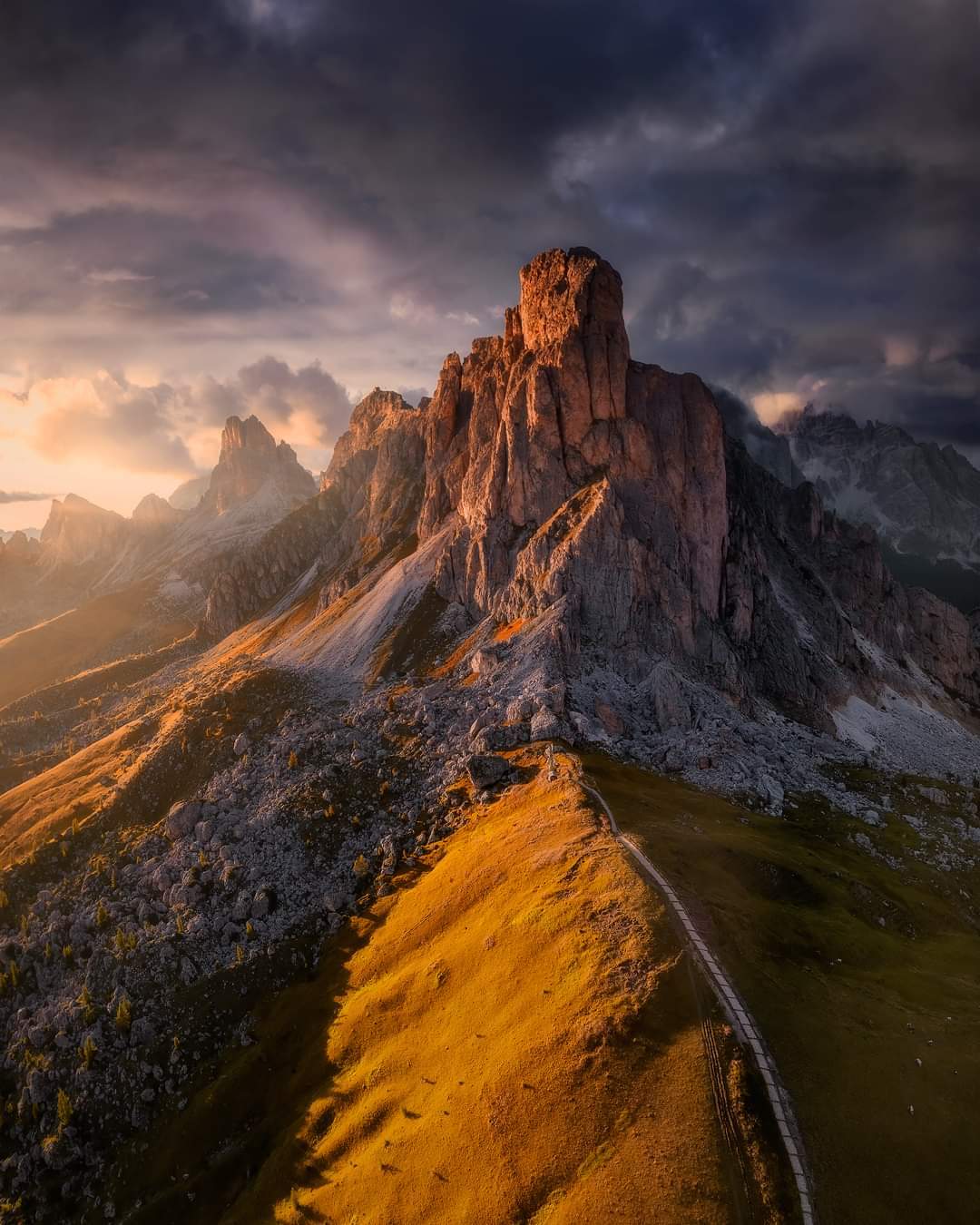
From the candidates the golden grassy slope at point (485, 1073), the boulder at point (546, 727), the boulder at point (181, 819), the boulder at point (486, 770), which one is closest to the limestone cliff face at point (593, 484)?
the boulder at point (546, 727)

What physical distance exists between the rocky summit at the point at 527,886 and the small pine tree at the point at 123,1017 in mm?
262

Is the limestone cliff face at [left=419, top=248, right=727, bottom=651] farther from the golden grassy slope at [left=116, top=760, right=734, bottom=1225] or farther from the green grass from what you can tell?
the golden grassy slope at [left=116, top=760, right=734, bottom=1225]

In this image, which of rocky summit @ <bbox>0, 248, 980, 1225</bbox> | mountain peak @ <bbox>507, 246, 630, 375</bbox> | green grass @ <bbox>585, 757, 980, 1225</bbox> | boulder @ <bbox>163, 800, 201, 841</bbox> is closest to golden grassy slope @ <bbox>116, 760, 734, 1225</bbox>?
rocky summit @ <bbox>0, 248, 980, 1225</bbox>

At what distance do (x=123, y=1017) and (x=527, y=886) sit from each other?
41.7 m

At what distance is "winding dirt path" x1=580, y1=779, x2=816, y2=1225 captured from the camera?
28734 millimetres

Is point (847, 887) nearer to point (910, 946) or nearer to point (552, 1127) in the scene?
point (910, 946)

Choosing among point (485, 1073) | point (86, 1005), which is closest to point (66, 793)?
point (86, 1005)

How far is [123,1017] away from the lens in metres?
58.2

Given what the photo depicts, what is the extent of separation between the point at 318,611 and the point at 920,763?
15096 centimetres

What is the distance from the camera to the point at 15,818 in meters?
96.3

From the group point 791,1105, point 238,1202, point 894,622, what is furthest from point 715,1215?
point 894,622

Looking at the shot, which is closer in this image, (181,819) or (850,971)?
(850,971)

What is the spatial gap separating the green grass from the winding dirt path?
0.64 metres

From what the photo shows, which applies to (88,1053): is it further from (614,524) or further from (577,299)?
(577,299)
